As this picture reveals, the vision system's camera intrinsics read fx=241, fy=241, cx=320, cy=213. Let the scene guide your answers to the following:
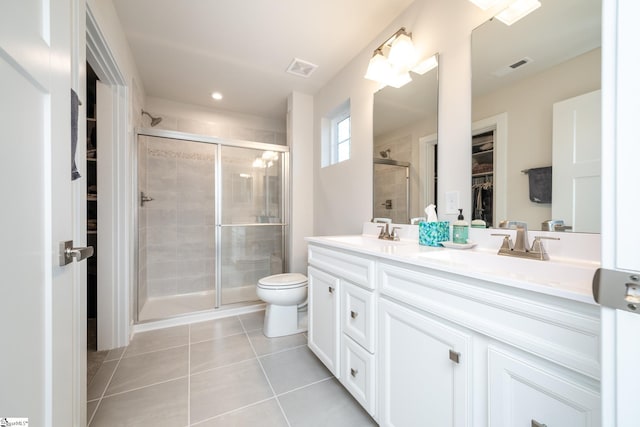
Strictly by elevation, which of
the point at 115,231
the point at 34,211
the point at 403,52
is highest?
the point at 403,52

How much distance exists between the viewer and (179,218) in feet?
9.35

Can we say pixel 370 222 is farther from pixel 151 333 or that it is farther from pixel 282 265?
pixel 151 333

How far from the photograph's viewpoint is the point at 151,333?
208 cm

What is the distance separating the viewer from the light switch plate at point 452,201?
1.28m

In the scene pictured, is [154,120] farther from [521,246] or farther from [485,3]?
[521,246]

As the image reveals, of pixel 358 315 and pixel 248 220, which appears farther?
pixel 248 220

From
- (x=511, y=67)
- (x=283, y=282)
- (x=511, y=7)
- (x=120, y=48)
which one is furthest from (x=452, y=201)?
(x=120, y=48)

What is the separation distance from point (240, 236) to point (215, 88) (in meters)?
1.63

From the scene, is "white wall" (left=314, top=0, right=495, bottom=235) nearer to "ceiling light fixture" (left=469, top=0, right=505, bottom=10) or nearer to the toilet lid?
"ceiling light fixture" (left=469, top=0, right=505, bottom=10)

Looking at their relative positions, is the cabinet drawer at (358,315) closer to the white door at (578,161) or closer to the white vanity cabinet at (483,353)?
the white vanity cabinet at (483,353)

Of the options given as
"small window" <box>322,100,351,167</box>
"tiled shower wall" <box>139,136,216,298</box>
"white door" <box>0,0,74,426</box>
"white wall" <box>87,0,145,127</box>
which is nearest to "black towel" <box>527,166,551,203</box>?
"small window" <box>322,100,351,167</box>

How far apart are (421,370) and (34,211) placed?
1.22 metres

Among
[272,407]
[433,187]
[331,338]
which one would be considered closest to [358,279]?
[331,338]

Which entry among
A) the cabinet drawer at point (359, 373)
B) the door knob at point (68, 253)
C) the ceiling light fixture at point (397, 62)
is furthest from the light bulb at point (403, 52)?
the door knob at point (68, 253)
